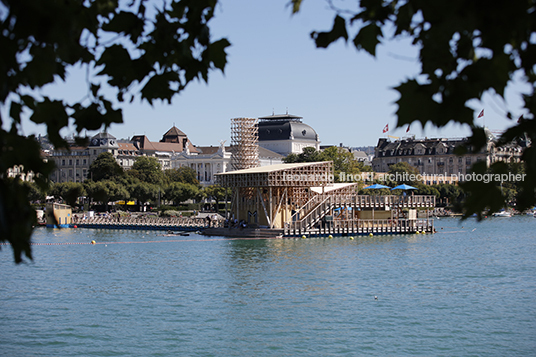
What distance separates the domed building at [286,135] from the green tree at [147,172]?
1336 inches

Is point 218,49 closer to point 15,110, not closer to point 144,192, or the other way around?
point 15,110

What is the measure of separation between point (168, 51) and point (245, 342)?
13785 millimetres

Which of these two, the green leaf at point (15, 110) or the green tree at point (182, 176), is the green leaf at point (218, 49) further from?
the green tree at point (182, 176)

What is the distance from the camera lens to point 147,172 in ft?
328

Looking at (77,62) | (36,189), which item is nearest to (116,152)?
(36,189)

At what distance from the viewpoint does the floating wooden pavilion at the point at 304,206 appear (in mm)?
51094

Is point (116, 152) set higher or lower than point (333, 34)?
higher

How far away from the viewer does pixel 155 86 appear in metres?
4.27

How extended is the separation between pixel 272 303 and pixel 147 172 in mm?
80193

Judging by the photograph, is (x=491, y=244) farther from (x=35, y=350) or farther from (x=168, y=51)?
(x=168, y=51)

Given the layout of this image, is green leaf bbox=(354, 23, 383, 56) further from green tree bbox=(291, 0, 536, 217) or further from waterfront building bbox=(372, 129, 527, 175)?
waterfront building bbox=(372, 129, 527, 175)

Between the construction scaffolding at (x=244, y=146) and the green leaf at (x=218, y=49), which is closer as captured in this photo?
the green leaf at (x=218, y=49)

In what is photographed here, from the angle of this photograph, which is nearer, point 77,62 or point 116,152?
point 77,62

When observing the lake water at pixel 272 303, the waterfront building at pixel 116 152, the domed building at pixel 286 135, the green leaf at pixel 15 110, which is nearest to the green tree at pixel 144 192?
the waterfront building at pixel 116 152
